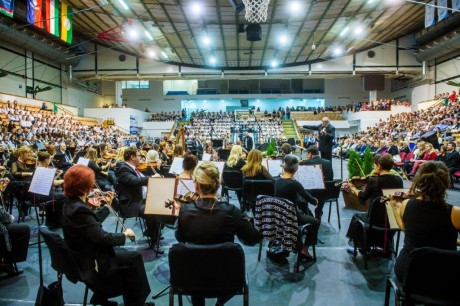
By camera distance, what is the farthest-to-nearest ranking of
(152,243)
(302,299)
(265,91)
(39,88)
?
(265,91)
(39,88)
(152,243)
(302,299)

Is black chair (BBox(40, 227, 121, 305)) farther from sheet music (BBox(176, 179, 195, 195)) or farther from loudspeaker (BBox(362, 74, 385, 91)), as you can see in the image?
loudspeaker (BBox(362, 74, 385, 91))

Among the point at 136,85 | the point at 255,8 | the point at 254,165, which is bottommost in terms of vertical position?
the point at 254,165

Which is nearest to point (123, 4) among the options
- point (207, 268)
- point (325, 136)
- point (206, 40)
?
point (206, 40)

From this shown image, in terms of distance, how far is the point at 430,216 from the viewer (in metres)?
2.12

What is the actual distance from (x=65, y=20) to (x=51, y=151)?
38.1 ft

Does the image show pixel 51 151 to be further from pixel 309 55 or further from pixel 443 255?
pixel 309 55

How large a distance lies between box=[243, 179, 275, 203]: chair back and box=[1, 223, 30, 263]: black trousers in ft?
8.90

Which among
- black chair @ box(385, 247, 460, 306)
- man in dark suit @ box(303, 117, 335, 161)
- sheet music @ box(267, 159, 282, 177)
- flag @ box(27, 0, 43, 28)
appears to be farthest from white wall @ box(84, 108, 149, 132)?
black chair @ box(385, 247, 460, 306)

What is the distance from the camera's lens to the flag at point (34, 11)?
1330 cm

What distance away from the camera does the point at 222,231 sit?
219 cm

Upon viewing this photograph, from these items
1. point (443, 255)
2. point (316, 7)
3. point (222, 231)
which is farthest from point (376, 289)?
point (316, 7)

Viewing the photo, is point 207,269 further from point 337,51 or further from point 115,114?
point 115,114

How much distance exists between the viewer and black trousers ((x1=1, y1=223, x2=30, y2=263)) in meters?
3.44

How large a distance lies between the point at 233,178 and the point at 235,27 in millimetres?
12908
